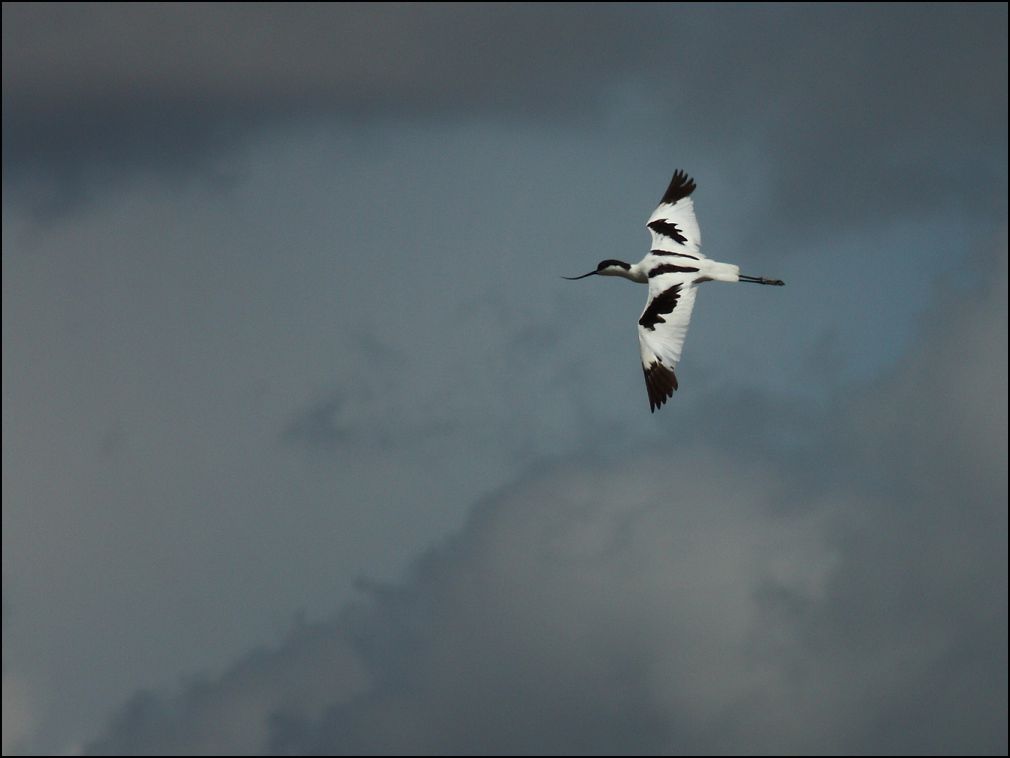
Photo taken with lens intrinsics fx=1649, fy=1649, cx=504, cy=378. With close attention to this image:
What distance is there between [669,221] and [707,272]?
748 cm

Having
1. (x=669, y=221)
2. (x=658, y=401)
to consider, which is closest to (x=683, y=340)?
(x=658, y=401)

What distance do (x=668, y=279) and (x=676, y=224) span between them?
6.73 m

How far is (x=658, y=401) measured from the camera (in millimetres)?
63969

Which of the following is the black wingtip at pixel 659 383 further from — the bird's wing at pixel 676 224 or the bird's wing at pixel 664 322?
the bird's wing at pixel 676 224

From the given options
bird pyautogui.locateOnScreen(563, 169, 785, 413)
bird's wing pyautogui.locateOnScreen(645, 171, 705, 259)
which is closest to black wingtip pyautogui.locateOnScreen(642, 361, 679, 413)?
bird pyautogui.locateOnScreen(563, 169, 785, 413)

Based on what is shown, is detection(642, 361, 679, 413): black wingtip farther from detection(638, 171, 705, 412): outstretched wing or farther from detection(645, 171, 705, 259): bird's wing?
detection(645, 171, 705, 259): bird's wing

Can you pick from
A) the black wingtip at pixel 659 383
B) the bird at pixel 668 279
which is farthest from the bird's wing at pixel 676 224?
the black wingtip at pixel 659 383

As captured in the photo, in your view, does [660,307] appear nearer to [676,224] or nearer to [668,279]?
[668,279]

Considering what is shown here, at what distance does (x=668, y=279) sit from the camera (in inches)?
2741

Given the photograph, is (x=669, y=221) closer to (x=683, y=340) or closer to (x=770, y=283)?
(x=770, y=283)

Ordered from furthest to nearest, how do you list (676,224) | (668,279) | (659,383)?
1. (676,224)
2. (668,279)
3. (659,383)

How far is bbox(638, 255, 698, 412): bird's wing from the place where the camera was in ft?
214

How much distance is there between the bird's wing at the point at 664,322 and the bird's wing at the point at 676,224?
1771 millimetres

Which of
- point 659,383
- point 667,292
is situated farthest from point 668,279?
point 659,383
